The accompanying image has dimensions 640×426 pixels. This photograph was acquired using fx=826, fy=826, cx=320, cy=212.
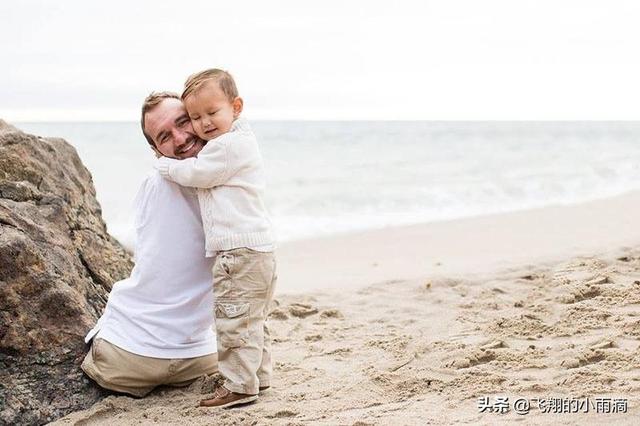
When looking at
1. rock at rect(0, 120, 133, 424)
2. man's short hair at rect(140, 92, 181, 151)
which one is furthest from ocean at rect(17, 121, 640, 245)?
man's short hair at rect(140, 92, 181, 151)

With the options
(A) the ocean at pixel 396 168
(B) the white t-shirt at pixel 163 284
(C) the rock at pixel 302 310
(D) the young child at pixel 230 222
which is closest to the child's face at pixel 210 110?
(D) the young child at pixel 230 222

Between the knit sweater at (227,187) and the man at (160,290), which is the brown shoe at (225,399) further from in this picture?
the knit sweater at (227,187)

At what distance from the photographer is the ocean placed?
1246 cm

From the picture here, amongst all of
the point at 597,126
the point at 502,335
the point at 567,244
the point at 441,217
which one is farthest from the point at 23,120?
the point at 502,335

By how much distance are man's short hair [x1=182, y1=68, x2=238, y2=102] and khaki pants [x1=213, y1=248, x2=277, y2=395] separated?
686mm

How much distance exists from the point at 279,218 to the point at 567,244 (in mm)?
4912

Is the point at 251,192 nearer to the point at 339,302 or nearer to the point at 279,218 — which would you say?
the point at 339,302

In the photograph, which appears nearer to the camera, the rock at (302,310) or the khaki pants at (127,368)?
the khaki pants at (127,368)

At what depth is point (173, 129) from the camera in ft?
12.0

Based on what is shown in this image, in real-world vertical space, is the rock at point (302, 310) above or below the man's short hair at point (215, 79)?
below

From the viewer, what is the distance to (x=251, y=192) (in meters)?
3.55

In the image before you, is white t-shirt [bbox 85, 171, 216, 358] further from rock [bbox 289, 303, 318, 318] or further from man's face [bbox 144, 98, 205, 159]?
rock [bbox 289, 303, 318, 318]

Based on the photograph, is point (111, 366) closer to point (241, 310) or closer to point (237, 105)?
point (241, 310)

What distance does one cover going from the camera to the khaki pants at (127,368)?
3.59 m
